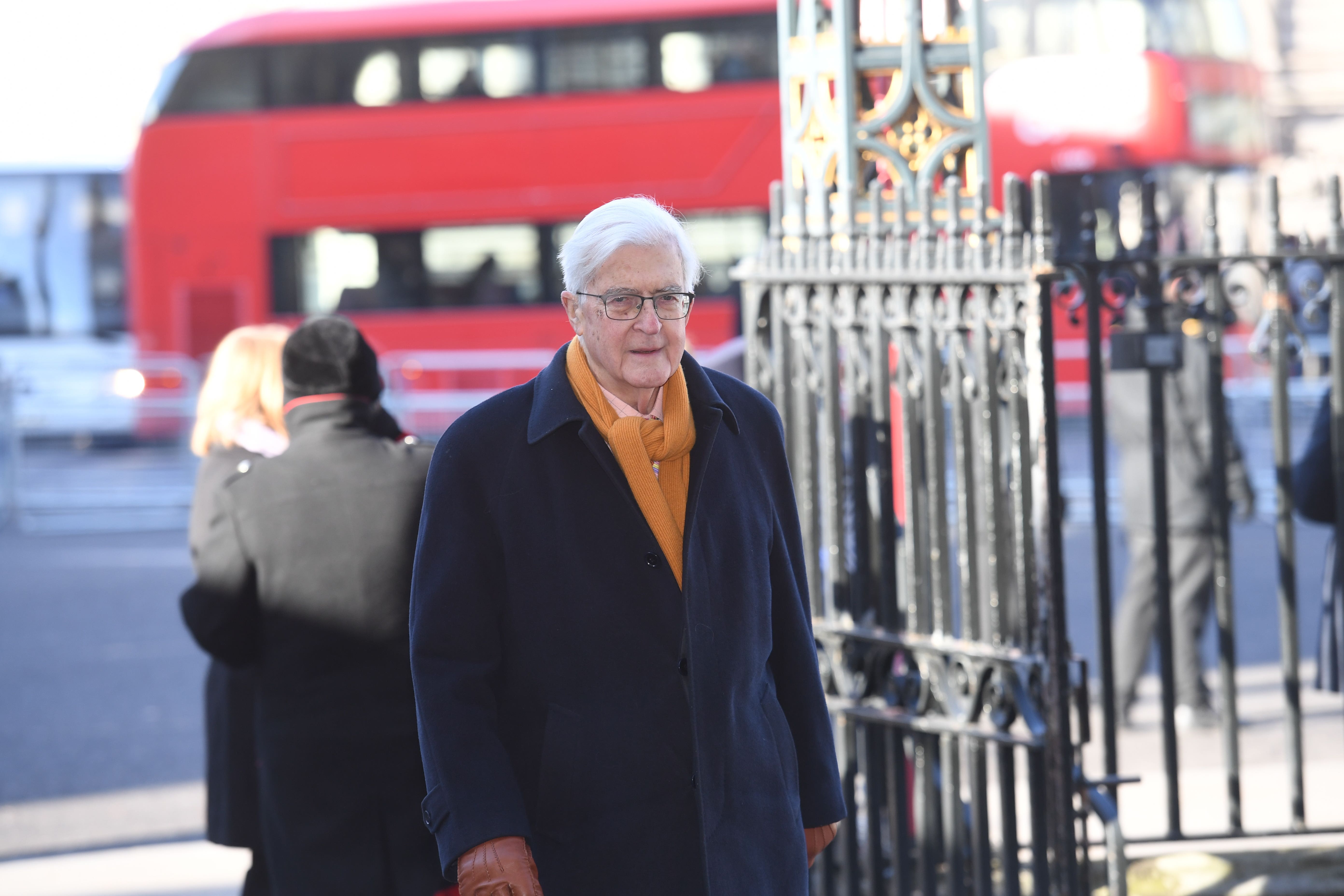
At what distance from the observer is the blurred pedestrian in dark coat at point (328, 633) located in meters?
3.07

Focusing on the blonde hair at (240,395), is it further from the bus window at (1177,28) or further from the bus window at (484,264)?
the bus window at (1177,28)

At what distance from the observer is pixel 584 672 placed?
2.26m

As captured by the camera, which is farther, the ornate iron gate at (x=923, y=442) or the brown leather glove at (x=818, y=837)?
the ornate iron gate at (x=923, y=442)

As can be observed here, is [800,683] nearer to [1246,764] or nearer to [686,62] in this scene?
[1246,764]

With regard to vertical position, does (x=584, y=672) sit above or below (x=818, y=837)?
above

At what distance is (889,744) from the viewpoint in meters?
3.42

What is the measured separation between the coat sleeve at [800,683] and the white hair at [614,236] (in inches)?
15.2

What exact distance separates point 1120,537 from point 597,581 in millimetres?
9087

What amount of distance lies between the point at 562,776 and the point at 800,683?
48 centimetres

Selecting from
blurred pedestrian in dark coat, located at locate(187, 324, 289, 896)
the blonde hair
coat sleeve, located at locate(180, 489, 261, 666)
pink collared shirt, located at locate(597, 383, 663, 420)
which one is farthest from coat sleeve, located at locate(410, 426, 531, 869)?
the blonde hair

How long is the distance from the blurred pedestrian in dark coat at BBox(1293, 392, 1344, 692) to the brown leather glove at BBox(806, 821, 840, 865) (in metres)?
2.00

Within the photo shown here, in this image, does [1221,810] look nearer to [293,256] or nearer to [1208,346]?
[1208,346]

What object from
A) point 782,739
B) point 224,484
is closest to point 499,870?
point 782,739

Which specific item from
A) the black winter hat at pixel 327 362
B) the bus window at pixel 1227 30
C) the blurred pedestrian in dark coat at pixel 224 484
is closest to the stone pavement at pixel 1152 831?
the blurred pedestrian in dark coat at pixel 224 484
